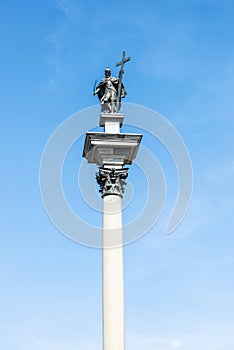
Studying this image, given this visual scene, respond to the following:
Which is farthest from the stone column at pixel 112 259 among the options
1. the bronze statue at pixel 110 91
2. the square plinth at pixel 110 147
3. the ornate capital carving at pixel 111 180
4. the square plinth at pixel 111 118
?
the bronze statue at pixel 110 91

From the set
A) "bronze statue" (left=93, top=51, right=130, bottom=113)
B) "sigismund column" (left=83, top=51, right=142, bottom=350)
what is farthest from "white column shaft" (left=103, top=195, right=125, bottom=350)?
"bronze statue" (left=93, top=51, right=130, bottom=113)

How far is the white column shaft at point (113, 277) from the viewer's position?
87.2ft

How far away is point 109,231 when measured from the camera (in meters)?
28.3

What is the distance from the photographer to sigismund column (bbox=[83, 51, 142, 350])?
26.9m

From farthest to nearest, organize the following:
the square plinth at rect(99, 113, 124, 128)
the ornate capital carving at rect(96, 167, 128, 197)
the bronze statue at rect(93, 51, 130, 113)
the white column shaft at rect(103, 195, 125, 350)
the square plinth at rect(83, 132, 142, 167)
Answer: the bronze statue at rect(93, 51, 130, 113) < the square plinth at rect(99, 113, 124, 128) < the square plinth at rect(83, 132, 142, 167) < the ornate capital carving at rect(96, 167, 128, 197) < the white column shaft at rect(103, 195, 125, 350)

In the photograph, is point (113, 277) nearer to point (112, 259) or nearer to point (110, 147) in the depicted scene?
point (112, 259)

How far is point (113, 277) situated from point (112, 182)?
4754mm

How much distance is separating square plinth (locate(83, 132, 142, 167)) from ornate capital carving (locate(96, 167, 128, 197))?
0.39 metres

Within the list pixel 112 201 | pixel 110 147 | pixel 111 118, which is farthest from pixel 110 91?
pixel 112 201

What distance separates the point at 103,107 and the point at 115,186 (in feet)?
15.4

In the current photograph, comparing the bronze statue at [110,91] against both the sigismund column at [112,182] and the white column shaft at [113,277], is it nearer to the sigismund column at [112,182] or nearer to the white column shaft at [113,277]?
the sigismund column at [112,182]

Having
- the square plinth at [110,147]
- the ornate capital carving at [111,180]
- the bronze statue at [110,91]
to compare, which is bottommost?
the ornate capital carving at [111,180]

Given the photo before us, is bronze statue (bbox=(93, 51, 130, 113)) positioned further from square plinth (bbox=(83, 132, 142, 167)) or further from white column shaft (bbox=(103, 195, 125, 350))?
white column shaft (bbox=(103, 195, 125, 350))

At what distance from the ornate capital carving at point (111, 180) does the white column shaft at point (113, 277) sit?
291mm
